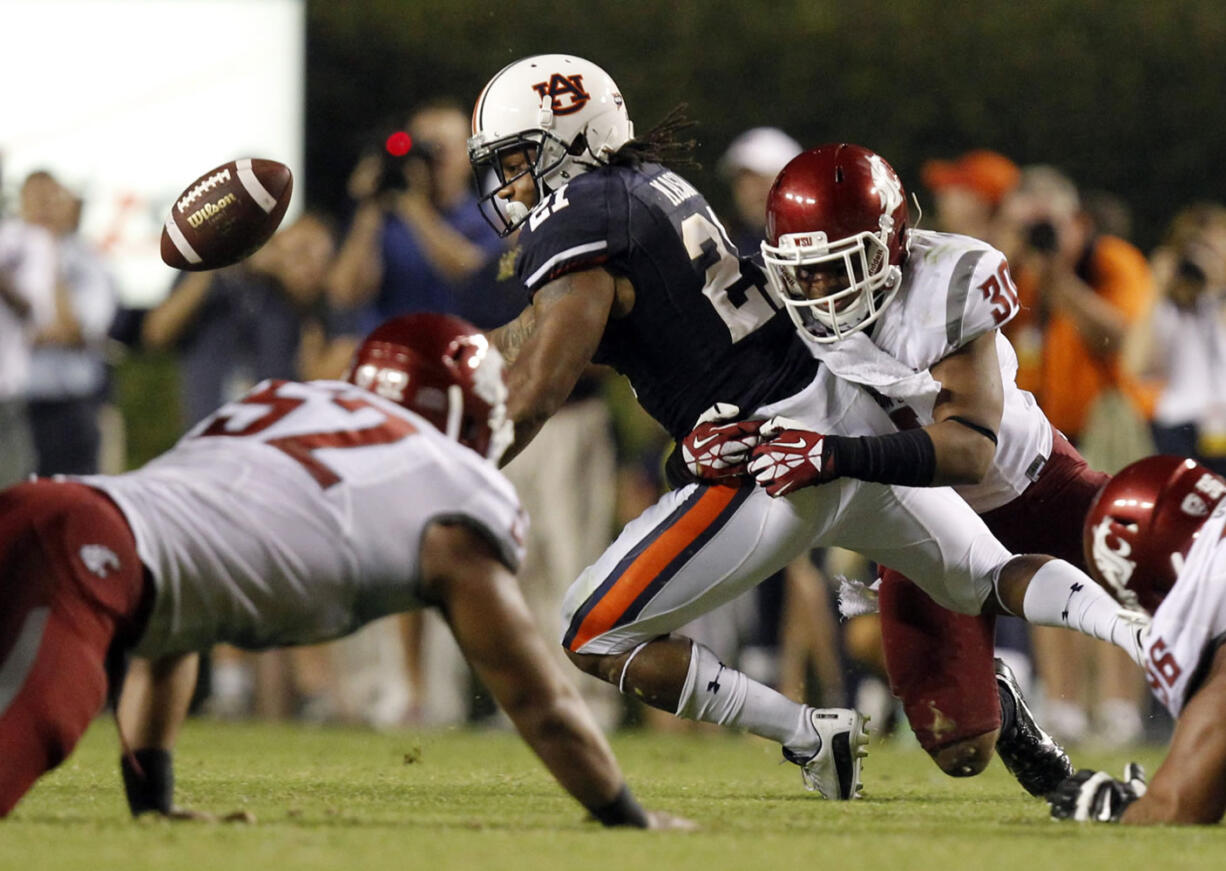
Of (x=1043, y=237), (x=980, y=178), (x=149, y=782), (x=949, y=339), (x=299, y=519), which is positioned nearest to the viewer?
(x=299, y=519)

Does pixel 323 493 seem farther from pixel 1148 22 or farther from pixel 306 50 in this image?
pixel 1148 22

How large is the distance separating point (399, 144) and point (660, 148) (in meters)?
2.55

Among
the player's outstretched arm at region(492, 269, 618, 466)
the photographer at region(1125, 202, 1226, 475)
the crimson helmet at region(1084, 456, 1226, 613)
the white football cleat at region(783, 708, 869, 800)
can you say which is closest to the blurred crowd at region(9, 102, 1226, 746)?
the photographer at region(1125, 202, 1226, 475)

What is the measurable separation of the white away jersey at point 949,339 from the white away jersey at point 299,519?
1.37m

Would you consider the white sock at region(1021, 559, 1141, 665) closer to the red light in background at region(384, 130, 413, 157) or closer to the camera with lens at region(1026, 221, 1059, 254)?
the camera with lens at region(1026, 221, 1059, 254)

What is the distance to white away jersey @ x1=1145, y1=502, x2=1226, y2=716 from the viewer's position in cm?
368

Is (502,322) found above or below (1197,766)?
above

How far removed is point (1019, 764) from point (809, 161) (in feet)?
5.18

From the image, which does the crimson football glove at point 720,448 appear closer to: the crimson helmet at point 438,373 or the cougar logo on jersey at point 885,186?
the cougar logo on jersey at point 885,186

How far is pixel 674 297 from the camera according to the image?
4.61m

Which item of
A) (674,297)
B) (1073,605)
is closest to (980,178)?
(674,297)

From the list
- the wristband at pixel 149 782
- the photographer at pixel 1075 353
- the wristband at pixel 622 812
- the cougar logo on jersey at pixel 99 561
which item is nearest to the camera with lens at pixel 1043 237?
the photographer at pixel 1075 353

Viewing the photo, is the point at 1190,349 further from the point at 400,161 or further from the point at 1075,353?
the point at 400,161

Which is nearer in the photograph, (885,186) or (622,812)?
(622,812)
